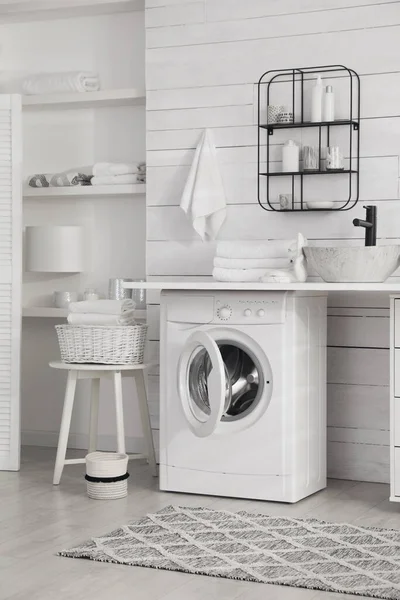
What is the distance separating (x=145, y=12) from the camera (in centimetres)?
464

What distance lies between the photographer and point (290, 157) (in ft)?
13.9

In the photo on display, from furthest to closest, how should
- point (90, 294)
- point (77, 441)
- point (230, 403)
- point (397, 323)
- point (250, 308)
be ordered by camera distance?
point (77, 441)
point (90, 294)
point (230, 403)
point (250, 308)
point (397, 323)

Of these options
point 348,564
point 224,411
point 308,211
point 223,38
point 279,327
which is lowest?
point 348,564

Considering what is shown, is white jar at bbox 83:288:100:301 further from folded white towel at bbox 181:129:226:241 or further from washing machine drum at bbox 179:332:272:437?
washing machine drum at bbox 179:332:272:437

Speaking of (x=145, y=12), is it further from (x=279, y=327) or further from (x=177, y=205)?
(x=279, y=327)

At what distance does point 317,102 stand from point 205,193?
2.12ft

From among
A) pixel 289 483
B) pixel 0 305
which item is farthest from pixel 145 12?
pixel 289 483

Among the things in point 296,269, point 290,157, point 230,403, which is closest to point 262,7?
point 290,157

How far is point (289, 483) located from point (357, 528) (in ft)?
1.41

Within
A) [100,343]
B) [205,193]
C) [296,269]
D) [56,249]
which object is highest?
[205,193]

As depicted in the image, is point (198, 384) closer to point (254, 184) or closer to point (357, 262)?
point (357, 262)

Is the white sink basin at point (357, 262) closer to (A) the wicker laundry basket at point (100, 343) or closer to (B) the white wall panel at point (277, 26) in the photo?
(A) the wicker laundry basket at point (100, 343)

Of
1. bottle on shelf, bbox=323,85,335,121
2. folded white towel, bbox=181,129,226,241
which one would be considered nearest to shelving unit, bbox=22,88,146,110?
folded white towel, bbox=181,129,226,241

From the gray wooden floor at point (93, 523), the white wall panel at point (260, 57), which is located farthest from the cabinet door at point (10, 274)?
the white wall panel at point (260, 57)
